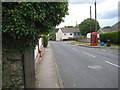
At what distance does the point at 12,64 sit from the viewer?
3217mm

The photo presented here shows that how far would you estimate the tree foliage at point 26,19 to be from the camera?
2527mm

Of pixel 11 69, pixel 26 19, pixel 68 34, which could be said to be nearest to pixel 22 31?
pixel 26 19

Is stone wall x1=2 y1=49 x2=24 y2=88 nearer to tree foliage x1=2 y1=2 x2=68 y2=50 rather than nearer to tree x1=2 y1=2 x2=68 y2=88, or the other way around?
tree x1=2 y1=2 x2=68 y2=88

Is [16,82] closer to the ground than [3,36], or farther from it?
closer to the ground

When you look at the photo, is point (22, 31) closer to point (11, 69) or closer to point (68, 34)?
point (11, 69)

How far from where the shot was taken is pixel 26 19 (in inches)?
105

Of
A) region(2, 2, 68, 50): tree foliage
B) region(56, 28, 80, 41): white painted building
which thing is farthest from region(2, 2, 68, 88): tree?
region(56, 28, 80, 41): white painted building

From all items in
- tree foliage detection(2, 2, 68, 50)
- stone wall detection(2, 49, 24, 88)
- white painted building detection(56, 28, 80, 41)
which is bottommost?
stone wall detection(2, 49, 24, 88)

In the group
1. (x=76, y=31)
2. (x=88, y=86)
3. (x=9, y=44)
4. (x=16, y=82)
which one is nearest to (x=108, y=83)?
(x=88, y=86)

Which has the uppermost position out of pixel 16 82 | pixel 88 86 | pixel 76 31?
pixel 76 31

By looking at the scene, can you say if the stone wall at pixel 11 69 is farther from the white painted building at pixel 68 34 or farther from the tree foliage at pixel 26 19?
the white painted building at pixel 68 34

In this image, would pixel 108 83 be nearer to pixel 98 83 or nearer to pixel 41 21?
pixel 98 83

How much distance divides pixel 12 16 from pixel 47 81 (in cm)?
332

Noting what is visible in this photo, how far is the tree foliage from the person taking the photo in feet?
8.29
